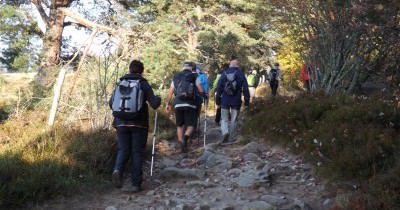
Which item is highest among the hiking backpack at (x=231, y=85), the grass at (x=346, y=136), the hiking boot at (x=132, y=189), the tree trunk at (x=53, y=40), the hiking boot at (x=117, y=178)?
the tree trunk at (x=53, y=40)

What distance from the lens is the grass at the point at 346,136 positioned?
532cm

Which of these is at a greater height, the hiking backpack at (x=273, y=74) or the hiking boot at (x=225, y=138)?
the hiking backpack at (x=273, y=74)

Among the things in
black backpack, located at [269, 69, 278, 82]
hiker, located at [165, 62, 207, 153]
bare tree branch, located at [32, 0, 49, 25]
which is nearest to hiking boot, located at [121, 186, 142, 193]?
hiker, located at [165, 62, 207, 153]

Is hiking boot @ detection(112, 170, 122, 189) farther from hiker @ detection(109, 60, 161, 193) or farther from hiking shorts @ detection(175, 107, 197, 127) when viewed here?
hiking shorts @ detection(175, 107, 197, 127)

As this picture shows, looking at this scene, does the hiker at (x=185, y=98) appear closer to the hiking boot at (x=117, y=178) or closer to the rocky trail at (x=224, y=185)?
the rocky trail at (x=224, y=185)

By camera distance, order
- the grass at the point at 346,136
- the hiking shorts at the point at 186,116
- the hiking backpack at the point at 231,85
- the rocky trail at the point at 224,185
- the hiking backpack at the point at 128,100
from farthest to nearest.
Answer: the hiking backpack at the point at 231,85, the hiking shorts at the point at 186,116, the hiking backpack at the point at 128,100, the rocky trail at the point at 224,185, the grass at the point at 346,136

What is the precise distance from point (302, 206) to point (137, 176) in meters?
2.41

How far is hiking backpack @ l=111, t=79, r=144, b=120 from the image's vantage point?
6.41 m

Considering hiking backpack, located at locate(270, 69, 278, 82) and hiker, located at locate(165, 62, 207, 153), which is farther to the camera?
hiking backpack, located at locate(270, 69, 278, 82)

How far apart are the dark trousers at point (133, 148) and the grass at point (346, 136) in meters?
2.75

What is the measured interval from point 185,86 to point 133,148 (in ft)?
7.70

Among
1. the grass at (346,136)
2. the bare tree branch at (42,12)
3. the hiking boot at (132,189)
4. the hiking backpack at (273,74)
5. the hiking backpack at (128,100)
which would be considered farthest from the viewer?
the hiking backpack at (273,74)

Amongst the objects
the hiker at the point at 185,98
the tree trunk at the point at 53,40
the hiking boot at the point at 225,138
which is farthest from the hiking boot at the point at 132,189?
the tree trunk at the point at 53,40

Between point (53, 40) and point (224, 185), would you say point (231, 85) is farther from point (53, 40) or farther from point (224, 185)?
point (53, 40)
